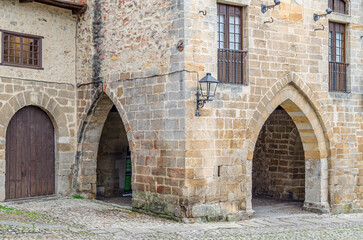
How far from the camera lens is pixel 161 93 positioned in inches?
386

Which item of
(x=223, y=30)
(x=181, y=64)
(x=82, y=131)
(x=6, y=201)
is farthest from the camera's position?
(x=82, y=131)

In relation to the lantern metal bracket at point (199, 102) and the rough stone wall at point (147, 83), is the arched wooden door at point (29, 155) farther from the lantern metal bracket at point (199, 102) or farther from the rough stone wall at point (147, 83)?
the lantern metal bracket at point (199, 102)

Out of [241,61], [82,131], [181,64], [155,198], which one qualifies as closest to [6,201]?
[82,131]

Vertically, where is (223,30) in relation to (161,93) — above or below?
above

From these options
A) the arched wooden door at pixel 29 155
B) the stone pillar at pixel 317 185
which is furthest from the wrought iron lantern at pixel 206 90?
the arched wooden door at pixel 29 155

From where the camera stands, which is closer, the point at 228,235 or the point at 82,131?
the point at 228,235

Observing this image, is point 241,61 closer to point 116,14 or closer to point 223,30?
point 223,30

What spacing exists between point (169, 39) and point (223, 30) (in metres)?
1.12

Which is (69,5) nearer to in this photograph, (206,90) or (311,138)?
(206,90)

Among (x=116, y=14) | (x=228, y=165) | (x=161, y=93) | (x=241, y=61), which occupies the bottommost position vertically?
(x=228, y=165)

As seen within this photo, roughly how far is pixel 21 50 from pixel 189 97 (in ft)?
13.3

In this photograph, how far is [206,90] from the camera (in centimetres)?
951

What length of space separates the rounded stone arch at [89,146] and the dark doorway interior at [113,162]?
77cm

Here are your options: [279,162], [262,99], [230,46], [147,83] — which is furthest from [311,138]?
[147,83]
